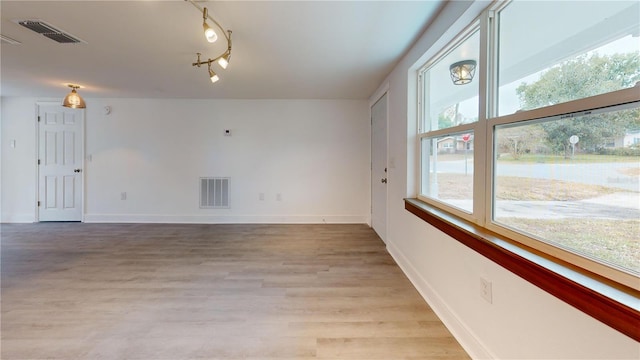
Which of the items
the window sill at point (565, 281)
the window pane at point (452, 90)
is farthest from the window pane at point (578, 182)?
the window pane at point (452, 90)

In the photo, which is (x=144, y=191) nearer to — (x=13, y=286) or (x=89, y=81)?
(x=89, y=81)

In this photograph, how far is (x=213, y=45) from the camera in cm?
250

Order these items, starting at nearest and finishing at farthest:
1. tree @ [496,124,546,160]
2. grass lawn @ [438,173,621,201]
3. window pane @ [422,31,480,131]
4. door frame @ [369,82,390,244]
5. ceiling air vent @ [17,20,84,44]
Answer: grass lawn @ [438,173,621,201]
tree @ [496,124,546,160]
window pane @ [422,31,480,131]
ceiling air vent @ [17,20,84,44]
door frame @ [369,82,390,244]

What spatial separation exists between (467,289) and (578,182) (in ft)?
2.78

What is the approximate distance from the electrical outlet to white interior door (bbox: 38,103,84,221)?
20.0 ft

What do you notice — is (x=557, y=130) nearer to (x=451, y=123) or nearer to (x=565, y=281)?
(x=565, y=281)

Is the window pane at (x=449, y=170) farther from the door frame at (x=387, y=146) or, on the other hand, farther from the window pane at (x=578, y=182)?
the door frame at (x=387, y=146)

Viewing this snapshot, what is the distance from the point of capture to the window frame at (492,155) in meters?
0.90

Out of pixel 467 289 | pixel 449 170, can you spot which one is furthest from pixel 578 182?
pixel 449 170

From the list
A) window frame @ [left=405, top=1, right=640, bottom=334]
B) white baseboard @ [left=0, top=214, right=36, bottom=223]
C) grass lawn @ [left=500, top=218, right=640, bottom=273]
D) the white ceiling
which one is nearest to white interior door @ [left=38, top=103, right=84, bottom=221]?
white baseboard @ [left=0, top=214, right=36, bottom=223]

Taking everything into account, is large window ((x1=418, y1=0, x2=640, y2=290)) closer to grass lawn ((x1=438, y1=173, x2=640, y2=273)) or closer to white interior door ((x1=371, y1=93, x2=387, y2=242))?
grass lawn ((x1=438, y1=173, x2=640, y2=273))

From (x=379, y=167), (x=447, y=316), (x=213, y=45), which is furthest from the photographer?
(x=379, y=167)

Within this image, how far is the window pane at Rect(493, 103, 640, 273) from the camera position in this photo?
0.90m

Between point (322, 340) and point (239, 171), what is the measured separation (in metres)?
3.67
